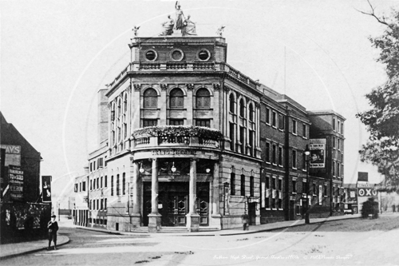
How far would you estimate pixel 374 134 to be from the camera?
16.9m

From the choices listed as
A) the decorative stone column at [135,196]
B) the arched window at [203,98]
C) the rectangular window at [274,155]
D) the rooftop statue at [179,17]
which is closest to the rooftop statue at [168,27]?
the rooftop statue at [179,17]

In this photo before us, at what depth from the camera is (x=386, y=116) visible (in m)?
16.6

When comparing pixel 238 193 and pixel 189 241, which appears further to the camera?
pixel 238 193

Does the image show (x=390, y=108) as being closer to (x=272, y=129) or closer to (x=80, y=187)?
(x=272, y=129)

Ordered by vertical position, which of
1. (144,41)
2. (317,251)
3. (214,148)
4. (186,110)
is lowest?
(317,251)

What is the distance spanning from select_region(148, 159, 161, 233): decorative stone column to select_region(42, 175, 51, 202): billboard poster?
8.78ft

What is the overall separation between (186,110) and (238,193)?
109 inches

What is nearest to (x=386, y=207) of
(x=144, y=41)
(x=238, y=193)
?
(x=238, y=193)

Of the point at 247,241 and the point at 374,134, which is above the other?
the point at 374,134

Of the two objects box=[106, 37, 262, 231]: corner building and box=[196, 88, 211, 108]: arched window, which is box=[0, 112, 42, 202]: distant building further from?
box=[196, 88, 211, 108]: arched window

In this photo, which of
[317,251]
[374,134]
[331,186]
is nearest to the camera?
[317,251]

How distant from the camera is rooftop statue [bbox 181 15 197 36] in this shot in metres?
15.7

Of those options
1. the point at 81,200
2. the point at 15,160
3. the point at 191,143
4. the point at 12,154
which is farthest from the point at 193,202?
the point at 12,154

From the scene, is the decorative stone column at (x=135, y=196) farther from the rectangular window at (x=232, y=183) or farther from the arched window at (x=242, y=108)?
the arched window at (x=242, y=108)
